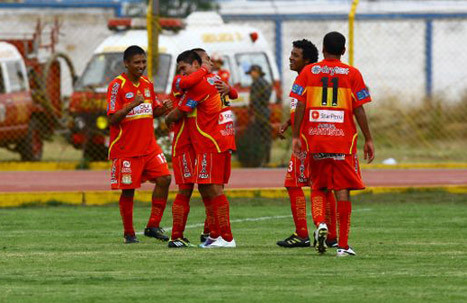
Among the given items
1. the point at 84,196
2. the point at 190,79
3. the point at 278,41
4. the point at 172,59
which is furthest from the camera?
the point at 278,41

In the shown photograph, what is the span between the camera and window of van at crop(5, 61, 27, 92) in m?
24.8

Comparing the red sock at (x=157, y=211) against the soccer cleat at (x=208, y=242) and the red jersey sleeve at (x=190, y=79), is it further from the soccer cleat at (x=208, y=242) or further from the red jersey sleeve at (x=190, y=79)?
the red jersey sleeve at (x=190, y=79)

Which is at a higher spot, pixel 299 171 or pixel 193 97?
pixel 193 97

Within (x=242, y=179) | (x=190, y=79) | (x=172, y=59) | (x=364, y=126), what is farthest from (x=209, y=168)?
(x=172, y=59)

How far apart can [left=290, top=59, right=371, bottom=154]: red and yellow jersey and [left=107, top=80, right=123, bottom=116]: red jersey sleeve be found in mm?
1914

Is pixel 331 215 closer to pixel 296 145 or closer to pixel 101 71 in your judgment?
pixel 296 145

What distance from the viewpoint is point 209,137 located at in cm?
1183

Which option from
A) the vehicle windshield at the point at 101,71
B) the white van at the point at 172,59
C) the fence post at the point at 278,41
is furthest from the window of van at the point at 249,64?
the vehicle windshield at the point at 101,71

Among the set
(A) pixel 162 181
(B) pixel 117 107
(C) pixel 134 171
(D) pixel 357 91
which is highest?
(D) pixel 357 91

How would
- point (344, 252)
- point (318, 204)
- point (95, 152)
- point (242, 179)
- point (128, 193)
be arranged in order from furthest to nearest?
point (95, 152) < point (242, 179) < point (128, 193) < point (318, 204) < point (344, 252)

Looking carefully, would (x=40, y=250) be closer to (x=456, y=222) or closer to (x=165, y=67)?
(x=456, y=222)

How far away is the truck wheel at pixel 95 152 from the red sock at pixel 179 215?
11362 millimetres

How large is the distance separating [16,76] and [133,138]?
13069mm

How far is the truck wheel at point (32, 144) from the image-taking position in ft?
82.0
